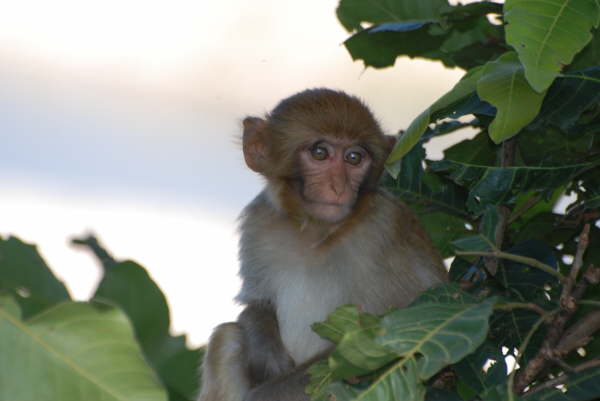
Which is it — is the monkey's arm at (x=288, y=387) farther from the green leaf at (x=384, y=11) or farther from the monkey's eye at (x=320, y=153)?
the green leaf at (x=384, y=11)

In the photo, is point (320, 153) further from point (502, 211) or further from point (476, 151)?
point (502, 211)

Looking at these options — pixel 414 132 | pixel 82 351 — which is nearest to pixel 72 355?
pixel 82 351

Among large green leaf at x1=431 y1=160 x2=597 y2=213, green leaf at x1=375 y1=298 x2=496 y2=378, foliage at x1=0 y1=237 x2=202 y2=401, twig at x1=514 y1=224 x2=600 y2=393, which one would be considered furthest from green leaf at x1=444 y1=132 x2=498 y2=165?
foliage at x1=0 y1=237 x2=202 y2=401

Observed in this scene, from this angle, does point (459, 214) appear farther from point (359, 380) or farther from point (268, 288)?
point (359, 380)

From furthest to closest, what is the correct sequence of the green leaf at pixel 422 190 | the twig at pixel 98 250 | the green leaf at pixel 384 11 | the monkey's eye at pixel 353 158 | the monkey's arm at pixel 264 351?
the monkey's arm at pixel 264 351 → the monkey's eye at pixel 353 158 → the green leaf at pixel 384 11 → the green leaf at pixel 422 190 → the twig at pixel 98 250

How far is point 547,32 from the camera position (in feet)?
6.96

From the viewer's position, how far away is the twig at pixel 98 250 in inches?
81.9

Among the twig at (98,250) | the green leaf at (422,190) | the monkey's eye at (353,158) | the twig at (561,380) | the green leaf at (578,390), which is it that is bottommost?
the green leaf at (578,390)

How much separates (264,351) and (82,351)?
2.95 m

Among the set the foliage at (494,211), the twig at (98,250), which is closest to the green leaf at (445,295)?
the foliage at (494,211)

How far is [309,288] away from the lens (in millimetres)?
4301

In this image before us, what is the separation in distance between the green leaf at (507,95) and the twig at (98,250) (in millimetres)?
974

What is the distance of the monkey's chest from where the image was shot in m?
4.28

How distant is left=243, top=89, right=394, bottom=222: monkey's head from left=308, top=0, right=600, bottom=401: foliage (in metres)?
0.43
